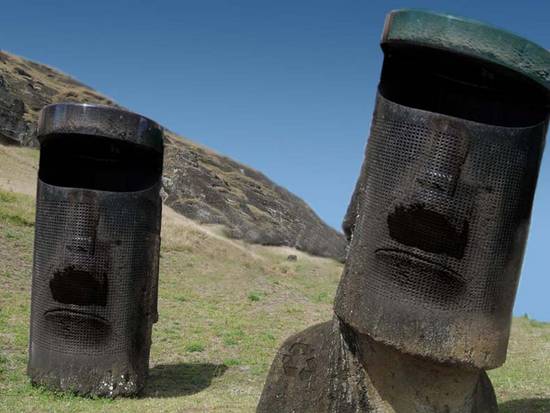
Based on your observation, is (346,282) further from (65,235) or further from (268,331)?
(268,331)

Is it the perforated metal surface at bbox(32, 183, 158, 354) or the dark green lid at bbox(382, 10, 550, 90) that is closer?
the dark green lid at bbox(382, 10, 550, 90)

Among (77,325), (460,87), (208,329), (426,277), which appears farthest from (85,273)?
(208,329)

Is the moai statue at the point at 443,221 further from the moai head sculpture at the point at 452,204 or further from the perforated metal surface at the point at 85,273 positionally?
the perforated metal surface at the point at 85,273

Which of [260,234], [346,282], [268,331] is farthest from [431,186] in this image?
[260,234]

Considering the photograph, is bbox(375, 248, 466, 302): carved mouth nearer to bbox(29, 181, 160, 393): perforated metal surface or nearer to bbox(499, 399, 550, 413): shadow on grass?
bbox(499, 399, 550, 413): shadow on grass

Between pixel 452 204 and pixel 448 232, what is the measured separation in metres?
0.20

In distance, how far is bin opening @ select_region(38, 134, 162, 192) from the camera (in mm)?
8367

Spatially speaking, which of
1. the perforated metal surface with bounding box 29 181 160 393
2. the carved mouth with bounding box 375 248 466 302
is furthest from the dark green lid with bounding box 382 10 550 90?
the perforated metal surface with bounding box 29 181 160 393

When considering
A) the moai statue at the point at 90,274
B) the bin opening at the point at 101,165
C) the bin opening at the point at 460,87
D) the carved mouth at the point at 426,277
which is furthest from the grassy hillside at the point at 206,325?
the bin opening at the point at 460,87

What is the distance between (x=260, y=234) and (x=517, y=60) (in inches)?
1052

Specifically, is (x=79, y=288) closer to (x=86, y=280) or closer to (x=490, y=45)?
(x=86, y=280)

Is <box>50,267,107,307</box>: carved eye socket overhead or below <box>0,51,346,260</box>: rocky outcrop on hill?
below

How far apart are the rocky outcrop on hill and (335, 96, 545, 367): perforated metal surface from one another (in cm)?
2435

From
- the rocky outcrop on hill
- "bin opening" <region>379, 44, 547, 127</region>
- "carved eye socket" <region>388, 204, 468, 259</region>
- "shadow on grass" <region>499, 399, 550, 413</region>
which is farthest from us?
the rocky outcrop on hill
